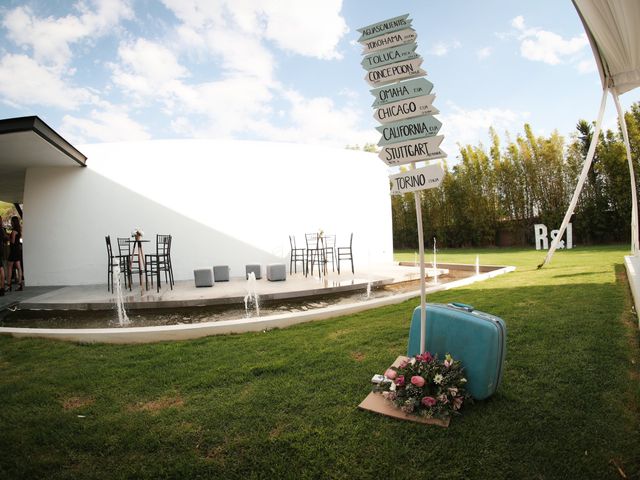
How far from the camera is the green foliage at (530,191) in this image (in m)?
10.5

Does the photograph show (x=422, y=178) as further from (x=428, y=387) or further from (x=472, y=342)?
(x=428, y=387)

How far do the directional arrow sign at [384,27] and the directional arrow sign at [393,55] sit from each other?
0.34 feet

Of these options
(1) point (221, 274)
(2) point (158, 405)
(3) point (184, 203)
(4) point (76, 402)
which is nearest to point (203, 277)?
(1) point (221, 274)

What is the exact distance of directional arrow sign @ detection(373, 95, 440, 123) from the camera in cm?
183

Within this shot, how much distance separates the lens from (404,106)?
188cm

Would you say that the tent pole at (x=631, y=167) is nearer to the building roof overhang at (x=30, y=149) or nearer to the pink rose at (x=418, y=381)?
the pink rose at (x=418, y=381)

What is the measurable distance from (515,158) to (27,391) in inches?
543

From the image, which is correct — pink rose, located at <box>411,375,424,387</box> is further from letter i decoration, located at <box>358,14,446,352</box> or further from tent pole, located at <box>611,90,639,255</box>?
tent pole, located at <box>611,90,639,255</box>

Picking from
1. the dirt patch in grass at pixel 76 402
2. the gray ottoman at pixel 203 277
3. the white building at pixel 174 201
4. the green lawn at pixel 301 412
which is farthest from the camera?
the white building at pixel 174 201

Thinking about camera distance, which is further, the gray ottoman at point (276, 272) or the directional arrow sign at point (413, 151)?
the gray ottoman at point (276, 272)

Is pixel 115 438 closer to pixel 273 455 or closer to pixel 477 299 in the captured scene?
pixel 273 455

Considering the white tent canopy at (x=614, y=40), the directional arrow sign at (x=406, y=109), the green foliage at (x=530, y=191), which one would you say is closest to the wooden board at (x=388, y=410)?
the directional arrow sign at (x=406, y=109)

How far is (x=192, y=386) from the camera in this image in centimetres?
216

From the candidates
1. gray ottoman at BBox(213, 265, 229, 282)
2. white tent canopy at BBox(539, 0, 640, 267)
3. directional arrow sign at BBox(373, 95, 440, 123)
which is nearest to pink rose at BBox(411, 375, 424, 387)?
directional arrow sign at BBox(373, 95, 440, 123)
